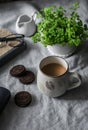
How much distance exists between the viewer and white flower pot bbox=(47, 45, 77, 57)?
0.69 m

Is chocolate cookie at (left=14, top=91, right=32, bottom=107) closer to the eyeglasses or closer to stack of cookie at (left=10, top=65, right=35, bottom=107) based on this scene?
stack of cookie at (left=10, top=65, right=35, bottom=107)

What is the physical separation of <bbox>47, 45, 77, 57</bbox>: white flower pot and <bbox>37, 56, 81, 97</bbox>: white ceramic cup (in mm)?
69

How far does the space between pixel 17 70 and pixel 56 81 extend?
14 cm

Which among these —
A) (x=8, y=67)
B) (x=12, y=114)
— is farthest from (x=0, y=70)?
(x=12, y=114)

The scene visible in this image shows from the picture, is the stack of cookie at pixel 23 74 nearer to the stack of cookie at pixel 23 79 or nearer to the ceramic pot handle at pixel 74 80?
the stack of cookie at pixel 23 79

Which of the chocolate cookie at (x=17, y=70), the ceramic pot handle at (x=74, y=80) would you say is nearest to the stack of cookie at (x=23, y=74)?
the chocolate cookie at (x=17, y=70)

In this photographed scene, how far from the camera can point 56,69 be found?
24.4 inches

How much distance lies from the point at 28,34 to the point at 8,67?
0.47 feet

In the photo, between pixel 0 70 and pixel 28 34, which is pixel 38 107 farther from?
pixel 28 34

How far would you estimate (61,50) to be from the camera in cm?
70

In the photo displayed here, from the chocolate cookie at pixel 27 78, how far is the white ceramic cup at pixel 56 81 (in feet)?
0.14

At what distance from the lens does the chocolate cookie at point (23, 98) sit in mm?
600

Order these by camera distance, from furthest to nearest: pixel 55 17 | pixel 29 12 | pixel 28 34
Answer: pixel 29 12, pixel 28 34, pixel 55 17

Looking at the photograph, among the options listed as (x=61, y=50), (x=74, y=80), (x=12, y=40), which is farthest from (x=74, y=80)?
(x=12, y=40)
